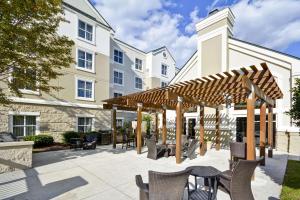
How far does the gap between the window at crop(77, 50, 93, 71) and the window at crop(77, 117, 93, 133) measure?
4617 mm

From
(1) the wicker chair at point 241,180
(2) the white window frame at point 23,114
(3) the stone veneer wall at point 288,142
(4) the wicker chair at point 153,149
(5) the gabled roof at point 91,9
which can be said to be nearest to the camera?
(1) the wicker chair at point 241,180

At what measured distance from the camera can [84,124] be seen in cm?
1772

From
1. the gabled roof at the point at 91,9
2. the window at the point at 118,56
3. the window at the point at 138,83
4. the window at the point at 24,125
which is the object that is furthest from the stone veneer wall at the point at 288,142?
the gabled roof at the point at 91,9

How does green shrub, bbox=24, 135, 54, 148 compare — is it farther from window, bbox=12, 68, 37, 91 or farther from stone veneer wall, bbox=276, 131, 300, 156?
stone veneer wall, bbox=276, 131, 300, 156

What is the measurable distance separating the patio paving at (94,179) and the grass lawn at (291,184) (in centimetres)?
16

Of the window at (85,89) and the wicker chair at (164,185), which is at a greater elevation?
the window at (85,89)

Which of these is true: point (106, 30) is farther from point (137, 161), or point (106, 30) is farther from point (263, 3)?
point (137, 161)

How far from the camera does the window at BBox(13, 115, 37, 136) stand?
13.6 m

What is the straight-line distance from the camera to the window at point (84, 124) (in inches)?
684

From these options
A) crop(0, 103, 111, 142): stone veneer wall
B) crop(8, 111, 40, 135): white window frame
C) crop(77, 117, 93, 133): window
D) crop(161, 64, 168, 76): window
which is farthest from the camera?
crop(161, 64, 168, 76): window

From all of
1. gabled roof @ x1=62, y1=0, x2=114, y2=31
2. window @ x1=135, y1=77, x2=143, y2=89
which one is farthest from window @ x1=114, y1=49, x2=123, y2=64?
window @ x1=135, y1=77, x2=143, y2=89

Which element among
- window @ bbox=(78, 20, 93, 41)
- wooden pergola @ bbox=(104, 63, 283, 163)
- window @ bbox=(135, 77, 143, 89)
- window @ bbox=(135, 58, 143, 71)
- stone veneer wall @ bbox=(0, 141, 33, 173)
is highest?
window @ bbox=(78, 20, 93, 41)

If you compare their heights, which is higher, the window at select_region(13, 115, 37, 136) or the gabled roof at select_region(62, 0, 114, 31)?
the gabled roof at select_region(62, 0, 114, 31)

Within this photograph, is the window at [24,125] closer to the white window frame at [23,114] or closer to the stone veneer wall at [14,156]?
the white window frame at [23,114]
